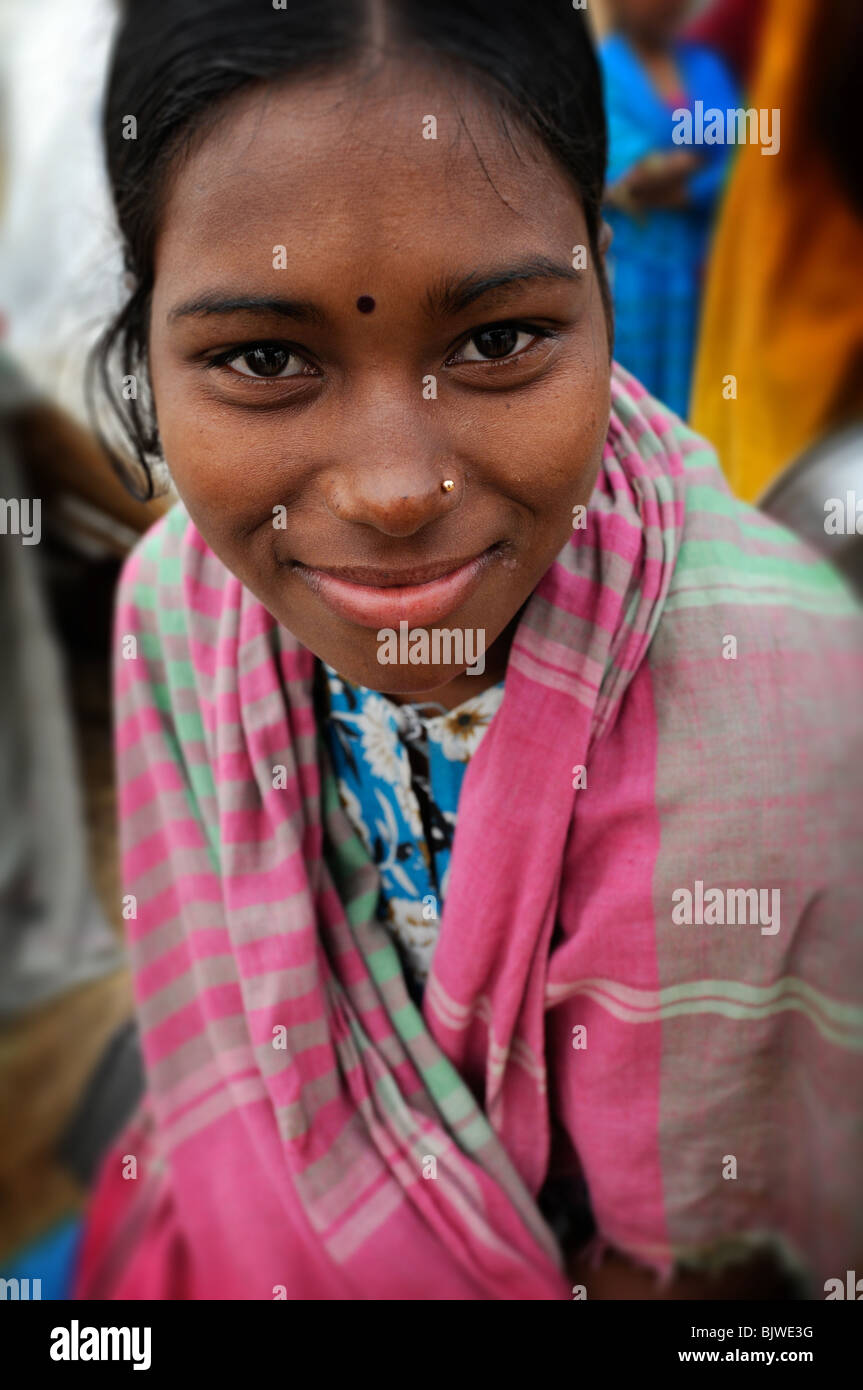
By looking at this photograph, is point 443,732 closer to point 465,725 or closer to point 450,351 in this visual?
point 465,725

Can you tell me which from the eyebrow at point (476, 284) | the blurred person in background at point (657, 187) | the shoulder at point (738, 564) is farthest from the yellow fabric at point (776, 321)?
the eyebrow at point (476, 284)

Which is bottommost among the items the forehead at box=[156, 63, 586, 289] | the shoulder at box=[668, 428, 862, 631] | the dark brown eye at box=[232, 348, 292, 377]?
the shoulder at box=[668, 428, 862, 631]

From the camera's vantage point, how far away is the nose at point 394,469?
446 mm

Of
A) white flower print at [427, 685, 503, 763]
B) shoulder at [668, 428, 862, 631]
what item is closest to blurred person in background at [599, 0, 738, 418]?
shoulder at [668, 428, 862, 631]

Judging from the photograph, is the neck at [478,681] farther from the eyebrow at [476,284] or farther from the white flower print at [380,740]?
the eyebrow at [476,284]

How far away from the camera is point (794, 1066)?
659mm

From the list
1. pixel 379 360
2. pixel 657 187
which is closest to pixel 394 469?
pixel 379 360

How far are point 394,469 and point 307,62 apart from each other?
0.17 m

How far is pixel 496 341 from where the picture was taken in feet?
1.53

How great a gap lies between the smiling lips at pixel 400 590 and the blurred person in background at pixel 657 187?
38 cm

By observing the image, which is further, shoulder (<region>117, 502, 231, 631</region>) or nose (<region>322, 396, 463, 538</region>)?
shoulder (<region>117, 502, 231, 631</region>)

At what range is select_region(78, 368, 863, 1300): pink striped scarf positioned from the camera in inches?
22.9

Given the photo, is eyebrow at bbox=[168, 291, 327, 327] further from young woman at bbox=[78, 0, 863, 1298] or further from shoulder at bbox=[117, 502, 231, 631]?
shoulder at bbox=[117, 502, 231, 631]

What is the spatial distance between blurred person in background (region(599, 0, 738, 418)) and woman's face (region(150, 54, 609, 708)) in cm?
35
